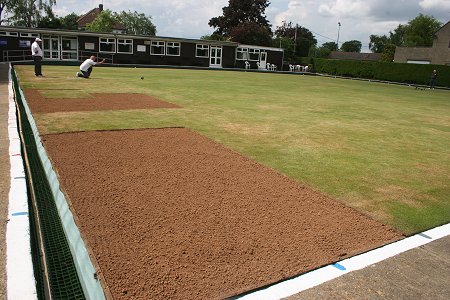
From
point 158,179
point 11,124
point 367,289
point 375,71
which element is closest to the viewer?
point 367,289

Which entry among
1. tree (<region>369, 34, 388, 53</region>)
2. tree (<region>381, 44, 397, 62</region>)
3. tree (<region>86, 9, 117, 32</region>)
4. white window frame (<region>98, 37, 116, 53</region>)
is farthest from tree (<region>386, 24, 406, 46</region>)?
white window frame (<region>98, 37, 116, 53</region>)

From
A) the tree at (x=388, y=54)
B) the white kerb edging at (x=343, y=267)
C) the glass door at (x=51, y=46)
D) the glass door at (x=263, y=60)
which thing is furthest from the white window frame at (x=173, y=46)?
the tree at (x=388, y=54)

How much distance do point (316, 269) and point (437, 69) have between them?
34757 mm

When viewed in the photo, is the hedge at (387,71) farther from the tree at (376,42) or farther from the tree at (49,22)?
the tree at (376,42)

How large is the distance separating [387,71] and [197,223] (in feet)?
120

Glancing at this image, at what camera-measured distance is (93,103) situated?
9891mm

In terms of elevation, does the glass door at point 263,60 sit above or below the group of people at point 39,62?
above

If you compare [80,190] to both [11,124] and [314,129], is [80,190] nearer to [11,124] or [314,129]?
[11,124]

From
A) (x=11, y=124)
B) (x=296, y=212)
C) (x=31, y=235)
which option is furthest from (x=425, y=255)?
(x=11, y=124)

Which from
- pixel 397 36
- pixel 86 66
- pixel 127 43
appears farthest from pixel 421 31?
pixel 86 66

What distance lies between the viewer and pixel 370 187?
15.5 ft

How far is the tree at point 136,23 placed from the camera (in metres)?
72.9

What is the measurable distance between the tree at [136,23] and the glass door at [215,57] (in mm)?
41102

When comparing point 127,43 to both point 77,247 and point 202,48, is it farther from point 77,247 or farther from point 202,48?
point 77,247
